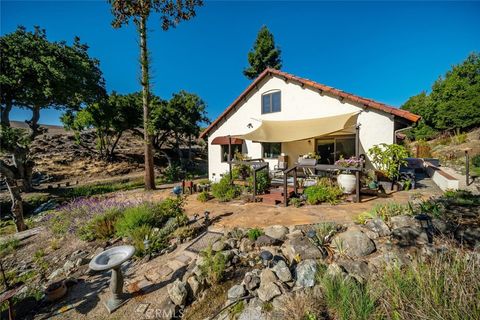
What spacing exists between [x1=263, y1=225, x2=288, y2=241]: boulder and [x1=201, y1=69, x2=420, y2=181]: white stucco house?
539 cm

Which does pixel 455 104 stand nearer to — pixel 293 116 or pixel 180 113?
pixel 293 116

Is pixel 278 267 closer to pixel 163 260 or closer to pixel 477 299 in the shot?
pixel 477 299

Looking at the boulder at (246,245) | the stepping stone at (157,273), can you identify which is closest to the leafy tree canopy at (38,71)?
the stepping stone at (157,273)

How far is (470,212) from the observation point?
5242 millimetres

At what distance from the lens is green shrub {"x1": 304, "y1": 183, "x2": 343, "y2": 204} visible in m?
7.46

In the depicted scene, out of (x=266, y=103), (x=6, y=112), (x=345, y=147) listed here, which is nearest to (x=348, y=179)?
(x=345, y=147)

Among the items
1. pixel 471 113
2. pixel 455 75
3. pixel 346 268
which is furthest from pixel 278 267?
pixel 455 75

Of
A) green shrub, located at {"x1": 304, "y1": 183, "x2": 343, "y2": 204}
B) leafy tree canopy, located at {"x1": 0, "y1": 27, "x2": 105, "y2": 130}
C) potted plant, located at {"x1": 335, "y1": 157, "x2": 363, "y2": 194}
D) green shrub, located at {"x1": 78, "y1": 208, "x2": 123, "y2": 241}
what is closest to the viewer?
green shrub, located at {"x1": 78, "y1": 208, "x2": 123, "y2": 241}

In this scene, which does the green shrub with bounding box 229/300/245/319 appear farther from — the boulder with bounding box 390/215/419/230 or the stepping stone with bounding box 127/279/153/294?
the boulder with bounding box 390/215/419/230

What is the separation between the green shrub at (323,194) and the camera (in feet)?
24.5

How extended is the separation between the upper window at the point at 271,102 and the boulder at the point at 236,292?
11227 millimetres

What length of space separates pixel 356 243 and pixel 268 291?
2.41 m

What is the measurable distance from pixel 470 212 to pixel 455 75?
40.9m

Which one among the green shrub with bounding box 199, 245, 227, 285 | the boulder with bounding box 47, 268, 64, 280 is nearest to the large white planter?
the green shrub with bounding box 199, 245, 227, 285
